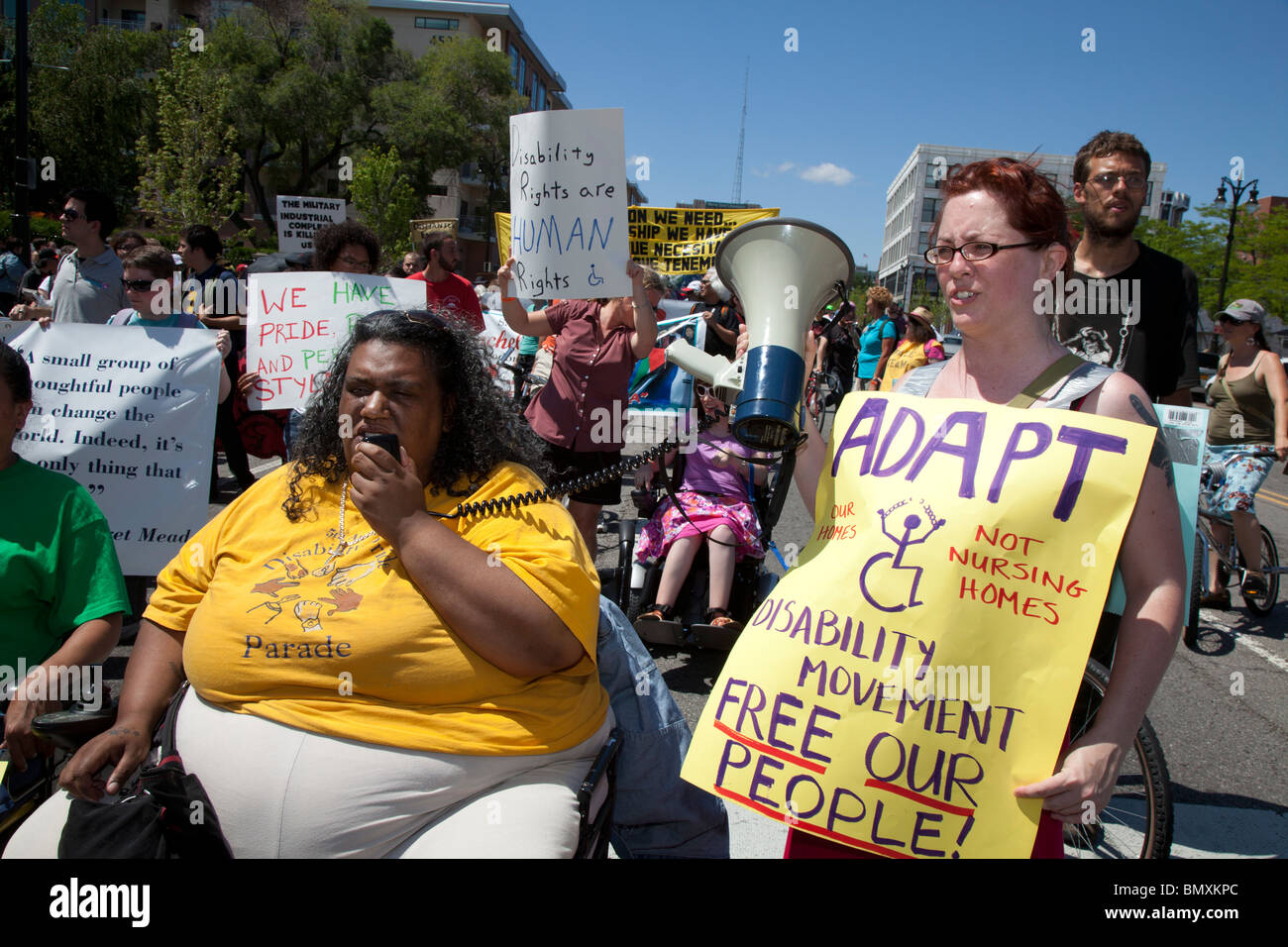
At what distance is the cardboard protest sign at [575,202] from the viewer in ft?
11.1

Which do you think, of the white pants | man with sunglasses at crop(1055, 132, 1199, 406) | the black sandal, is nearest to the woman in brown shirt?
the black sandal

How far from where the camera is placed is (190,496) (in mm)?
3787

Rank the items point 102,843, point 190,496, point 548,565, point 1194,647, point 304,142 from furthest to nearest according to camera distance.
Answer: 1. point 304,142
2. point 1194,647
3. point 190,496
4. point 548,565
5. point 102,843

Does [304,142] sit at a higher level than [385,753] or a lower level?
higher

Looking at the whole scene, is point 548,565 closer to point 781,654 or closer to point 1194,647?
point 781,654

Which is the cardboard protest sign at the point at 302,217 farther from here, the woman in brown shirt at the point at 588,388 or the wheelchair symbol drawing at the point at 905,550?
the wheelchair symbol drawing at the point at 905,550

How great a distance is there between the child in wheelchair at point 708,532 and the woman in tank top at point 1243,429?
3574 mm

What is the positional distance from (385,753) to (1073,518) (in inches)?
51.1

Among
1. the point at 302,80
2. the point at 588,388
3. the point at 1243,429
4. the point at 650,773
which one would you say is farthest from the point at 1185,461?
the point at 302,80

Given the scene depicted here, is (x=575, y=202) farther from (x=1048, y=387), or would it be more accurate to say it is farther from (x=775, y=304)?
(x=1048, y=387)

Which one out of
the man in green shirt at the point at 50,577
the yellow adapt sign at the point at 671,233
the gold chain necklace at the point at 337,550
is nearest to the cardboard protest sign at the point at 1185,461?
the gold chain necklace at the point at 337,550

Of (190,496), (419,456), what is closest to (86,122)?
(190,496)

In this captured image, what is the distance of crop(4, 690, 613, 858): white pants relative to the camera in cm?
153

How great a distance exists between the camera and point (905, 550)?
4.59 ft
